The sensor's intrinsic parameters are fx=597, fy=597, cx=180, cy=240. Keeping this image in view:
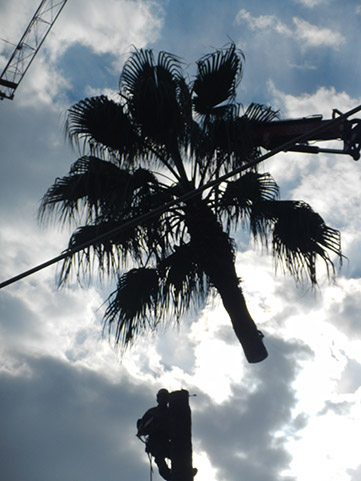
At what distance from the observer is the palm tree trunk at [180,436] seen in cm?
846

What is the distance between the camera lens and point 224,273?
382 inches

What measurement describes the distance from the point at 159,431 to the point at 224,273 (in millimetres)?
2706

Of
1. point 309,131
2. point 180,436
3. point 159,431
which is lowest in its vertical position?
point 180,436

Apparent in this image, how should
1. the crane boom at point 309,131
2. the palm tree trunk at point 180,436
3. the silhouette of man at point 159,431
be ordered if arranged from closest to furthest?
1. the palm tree trunk at point 180,436
2. the silhouette of man at point 159,431
3. the crane boom at point 309,131

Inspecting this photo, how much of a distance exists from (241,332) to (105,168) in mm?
3495

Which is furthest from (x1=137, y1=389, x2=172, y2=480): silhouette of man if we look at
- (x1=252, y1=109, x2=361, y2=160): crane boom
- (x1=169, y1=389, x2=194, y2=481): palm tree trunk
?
(x1=252, y1=109, x2=361, y2=160): crane boom

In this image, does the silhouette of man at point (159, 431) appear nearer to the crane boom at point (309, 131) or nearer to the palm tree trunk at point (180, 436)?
the palm tree trunk at point (180, 436)

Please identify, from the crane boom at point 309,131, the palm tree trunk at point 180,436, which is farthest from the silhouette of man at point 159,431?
the crane boom at point 309,131

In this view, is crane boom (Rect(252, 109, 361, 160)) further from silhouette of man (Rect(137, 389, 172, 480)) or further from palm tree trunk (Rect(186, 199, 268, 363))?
silhouette of man (Rect(137, 389, 172, 480))

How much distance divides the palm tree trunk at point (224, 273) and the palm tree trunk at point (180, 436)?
52.3 inches

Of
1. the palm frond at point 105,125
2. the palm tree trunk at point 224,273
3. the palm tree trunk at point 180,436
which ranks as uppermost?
the palm frond at point 105,125

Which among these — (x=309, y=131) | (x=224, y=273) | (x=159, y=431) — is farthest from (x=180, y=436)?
(x=309, y=131)

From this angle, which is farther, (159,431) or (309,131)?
(309,131)

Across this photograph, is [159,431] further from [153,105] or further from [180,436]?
[153,105]
